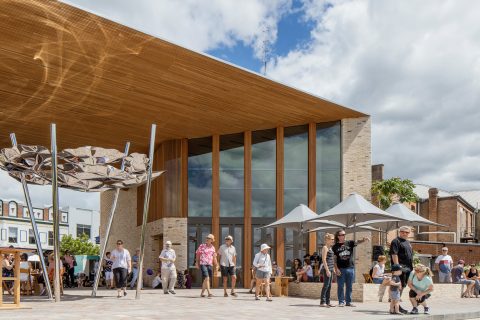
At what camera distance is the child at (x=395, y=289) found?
39.3ft

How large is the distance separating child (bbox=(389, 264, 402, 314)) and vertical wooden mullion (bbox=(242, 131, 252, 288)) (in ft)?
47.4

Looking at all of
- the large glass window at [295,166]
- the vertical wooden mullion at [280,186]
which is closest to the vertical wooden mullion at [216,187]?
the vertical wooden mullion at [280,186]

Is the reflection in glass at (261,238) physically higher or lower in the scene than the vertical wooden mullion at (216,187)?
lower

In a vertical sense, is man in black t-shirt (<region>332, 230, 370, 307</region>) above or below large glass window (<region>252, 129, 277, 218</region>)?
below

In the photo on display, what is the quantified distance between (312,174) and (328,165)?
0.72 meters

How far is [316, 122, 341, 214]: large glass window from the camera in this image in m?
26.2

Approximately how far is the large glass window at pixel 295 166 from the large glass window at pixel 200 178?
314 cm

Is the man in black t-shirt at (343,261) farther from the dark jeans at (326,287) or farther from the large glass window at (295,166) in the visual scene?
the large glass window at (295,166)

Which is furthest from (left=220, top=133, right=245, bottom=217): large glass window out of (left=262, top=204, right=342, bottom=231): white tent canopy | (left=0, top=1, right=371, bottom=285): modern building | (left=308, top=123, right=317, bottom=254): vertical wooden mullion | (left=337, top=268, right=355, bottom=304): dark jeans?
(left=337, top=268, right=355, bottom=304): dark jeans

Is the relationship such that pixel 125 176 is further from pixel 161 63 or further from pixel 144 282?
pixel 144 282

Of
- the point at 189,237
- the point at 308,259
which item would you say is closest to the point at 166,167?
the point at 189,237

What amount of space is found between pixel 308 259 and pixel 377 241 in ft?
128

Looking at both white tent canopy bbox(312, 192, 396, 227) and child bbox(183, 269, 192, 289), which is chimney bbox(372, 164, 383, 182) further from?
white tent canopy bbox(312, 192, 396, 227)

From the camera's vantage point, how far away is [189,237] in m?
27.4
